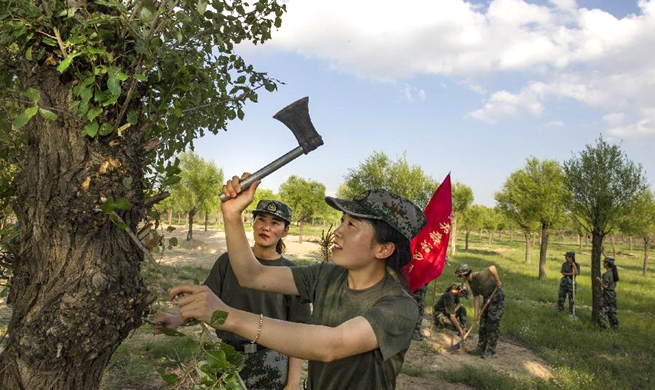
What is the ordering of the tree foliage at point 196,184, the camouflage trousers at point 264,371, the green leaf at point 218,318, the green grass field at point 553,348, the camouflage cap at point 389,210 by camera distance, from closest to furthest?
1. the green leaf at point 218,318
2. the camouflage cap at point 389,210
3. the camouflage trousers at point 264,371
4. the green grass field at point 553,348
5. the tree foliage at point 196,184

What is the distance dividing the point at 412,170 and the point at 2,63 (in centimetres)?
2677

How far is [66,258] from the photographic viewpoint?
69.7 inches

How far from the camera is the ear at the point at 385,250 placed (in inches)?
93.4

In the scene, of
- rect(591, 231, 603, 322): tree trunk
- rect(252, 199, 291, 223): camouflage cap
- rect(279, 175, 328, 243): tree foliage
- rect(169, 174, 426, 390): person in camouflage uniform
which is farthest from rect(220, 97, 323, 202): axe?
rect(279, 175, 328, 243): tree foliage

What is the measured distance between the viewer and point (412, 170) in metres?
27.6

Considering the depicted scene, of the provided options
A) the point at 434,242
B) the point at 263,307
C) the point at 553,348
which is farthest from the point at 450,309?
the point at 263,307

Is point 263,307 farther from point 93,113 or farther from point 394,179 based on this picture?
point 394,179

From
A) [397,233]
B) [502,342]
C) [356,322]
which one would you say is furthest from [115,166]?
[502,342]

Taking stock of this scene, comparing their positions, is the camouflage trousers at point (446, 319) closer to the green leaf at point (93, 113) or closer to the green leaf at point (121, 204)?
the green leaf at point (121, 204)

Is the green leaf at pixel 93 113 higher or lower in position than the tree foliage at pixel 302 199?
lower

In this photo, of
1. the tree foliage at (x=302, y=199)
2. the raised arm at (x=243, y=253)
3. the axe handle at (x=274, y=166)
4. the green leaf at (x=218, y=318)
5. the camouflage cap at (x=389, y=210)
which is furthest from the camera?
the tree foliage at (x=302, y=199)

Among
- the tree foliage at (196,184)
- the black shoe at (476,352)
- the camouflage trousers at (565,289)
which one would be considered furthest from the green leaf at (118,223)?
the tree foliage at (196,184)

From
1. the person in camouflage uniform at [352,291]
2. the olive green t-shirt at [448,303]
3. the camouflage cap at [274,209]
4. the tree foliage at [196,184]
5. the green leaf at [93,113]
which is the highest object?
the tree foliage at [196,184]

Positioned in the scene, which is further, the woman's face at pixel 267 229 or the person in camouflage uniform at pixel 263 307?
the woman's face at pixel 267 229
